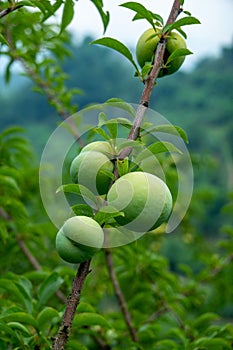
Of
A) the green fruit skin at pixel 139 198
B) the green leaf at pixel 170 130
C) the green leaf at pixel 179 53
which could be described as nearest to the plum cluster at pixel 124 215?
the green fruit skin at pixel 139 198

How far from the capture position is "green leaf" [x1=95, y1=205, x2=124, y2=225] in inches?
28.3

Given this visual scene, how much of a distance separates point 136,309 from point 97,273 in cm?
34

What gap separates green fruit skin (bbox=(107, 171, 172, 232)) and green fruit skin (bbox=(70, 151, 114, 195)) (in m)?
0.05

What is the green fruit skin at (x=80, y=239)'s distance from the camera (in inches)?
28.3

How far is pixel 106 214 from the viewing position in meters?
0.73

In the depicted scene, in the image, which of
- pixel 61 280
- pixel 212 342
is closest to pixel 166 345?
pixel 212 342

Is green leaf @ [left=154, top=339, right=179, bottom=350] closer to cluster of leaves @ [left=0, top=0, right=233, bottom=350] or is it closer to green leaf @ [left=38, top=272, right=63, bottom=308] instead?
cluster of leaves @ [left=0, top=0, right=233, bottom=350]

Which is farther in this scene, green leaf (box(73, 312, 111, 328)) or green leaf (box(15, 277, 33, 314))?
green leaf (box(15, 277, 33, 314))

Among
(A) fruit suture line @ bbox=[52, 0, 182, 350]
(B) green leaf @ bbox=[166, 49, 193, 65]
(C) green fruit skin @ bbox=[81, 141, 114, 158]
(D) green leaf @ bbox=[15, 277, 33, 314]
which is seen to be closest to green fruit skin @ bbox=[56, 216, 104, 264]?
(A) fruit suture line @ bbox=[52, 0, 182, 350]

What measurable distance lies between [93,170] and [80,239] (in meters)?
→ 0.13

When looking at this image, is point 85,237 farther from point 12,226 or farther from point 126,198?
point 12,226

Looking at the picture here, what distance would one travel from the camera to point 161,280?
2.10 meters

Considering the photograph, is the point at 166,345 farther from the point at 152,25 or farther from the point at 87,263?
the point at 152,25

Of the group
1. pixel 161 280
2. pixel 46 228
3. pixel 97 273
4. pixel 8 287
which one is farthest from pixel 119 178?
pixel 97 273
